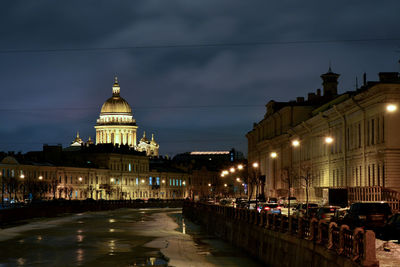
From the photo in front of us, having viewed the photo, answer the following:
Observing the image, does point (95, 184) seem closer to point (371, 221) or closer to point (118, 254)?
point (118, 254)

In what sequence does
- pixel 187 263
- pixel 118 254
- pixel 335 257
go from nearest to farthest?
pixel 335 257 → pixel 187 263 → pixel 118 254

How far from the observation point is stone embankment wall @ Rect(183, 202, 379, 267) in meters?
21.9

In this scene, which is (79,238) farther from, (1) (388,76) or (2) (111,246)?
(1) (388,76)

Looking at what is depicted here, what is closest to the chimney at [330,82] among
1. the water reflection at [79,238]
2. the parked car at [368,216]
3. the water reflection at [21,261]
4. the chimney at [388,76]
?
the chimney at [388,76]

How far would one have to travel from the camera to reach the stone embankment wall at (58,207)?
8950 centimetres

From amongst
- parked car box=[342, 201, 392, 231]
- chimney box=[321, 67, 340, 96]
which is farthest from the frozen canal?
chimney box=[321, 67, 340, 96]

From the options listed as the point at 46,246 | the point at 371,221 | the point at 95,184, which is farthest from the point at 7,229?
the point at 95,184

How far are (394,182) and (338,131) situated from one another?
1735 cm

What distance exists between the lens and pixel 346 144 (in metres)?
70.6

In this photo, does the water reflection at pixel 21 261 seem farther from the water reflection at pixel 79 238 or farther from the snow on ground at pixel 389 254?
the snow on ground at pixel 389 254

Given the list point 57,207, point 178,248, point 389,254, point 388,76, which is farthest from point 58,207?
point 389,254

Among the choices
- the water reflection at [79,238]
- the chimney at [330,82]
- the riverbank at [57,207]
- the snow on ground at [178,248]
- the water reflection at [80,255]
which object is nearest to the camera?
the snow on ground at [178,248]

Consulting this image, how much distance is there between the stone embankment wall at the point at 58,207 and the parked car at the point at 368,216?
173ft

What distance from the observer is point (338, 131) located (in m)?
74.6
